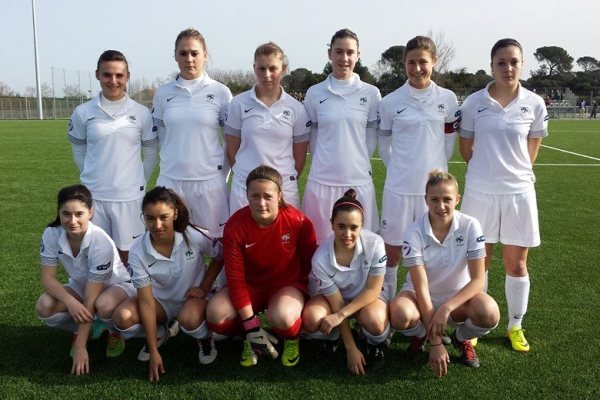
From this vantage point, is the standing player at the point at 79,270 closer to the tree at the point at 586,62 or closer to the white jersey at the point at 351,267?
the white jersey at the point at 351,267

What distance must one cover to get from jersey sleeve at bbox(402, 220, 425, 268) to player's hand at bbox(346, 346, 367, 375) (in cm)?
61

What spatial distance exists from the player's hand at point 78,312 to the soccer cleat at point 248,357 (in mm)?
977

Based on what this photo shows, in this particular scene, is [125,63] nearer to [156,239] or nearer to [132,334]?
[156,239]

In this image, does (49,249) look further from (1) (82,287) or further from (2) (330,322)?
(2) (330,322)

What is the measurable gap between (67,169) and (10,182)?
1.80m

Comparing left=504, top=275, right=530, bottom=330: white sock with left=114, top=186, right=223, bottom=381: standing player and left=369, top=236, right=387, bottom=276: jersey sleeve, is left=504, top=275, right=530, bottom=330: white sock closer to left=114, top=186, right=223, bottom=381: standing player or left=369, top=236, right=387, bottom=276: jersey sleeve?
left=369, top=236, right=387, bottom=276: jersey sleeve

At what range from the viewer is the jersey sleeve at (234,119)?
3846 mm

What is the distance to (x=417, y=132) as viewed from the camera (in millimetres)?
A: 3719

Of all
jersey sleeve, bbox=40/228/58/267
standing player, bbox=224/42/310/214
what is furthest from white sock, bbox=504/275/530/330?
jersey sleeve, bbox=40/228/58/267

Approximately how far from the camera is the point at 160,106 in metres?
3.96

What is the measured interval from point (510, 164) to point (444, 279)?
36.4 inches

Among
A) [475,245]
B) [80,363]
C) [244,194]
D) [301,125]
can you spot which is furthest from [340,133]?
[80,363]

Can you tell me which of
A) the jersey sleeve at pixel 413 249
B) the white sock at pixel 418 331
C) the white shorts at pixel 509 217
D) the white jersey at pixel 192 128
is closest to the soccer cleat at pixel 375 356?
the white sock at pixel 418 331

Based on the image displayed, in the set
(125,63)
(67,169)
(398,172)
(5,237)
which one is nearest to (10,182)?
(67,169)
